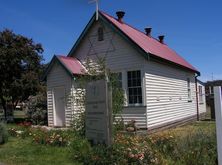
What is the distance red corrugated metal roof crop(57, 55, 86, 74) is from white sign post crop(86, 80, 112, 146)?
30.8ft

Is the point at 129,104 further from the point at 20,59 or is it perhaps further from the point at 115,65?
the point at 20,59

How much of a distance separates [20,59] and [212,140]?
66.4 ft

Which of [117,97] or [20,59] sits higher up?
[20,59]

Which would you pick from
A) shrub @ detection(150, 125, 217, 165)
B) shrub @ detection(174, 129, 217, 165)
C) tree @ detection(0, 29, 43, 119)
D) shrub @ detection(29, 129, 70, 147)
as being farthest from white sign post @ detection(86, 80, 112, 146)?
tree @ detection(0, 29, 43, 119)

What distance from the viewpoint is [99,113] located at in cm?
982

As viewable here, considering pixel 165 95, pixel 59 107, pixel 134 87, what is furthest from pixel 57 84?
pixel 165 95

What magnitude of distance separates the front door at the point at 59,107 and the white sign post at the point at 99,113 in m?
10.8

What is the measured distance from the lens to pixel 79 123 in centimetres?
1250

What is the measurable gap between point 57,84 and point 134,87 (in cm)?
465

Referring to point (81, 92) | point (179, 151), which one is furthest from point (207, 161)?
point (81, 92)

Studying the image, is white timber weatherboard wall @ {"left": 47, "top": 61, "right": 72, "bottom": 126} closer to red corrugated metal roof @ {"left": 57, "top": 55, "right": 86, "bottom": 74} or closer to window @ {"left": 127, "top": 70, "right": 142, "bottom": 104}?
red corrugated metal roof @ {"left": 57, "top": 55, "right": 86, "bottom": 74}

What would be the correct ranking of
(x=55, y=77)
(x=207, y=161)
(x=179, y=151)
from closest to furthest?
(x=207, y=161), (x=179, y=151), (x=55, y=77)

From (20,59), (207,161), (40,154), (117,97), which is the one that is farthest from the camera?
(20,59)

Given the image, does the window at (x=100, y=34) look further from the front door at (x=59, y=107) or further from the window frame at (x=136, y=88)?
the front door at (x=59, y=107)
